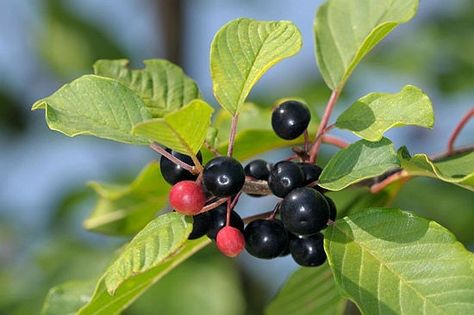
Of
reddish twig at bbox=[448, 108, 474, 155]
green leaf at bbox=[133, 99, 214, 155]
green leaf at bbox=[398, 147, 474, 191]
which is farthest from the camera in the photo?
reddish twig at bbox=[448, 108, 474, 155]

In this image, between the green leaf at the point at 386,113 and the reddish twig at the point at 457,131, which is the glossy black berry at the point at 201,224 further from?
the reddish twig at the point at 457,131

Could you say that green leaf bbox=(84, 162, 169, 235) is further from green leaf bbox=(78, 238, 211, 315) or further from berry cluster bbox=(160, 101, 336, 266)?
berry cluster bbox=(160, 101, 336, 266)

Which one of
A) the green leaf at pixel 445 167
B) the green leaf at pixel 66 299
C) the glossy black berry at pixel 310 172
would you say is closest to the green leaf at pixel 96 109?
the glossy black berry at pixel 310 172

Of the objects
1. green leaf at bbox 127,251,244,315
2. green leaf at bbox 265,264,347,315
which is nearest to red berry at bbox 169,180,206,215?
green leaf at bbox 265,264,347,315

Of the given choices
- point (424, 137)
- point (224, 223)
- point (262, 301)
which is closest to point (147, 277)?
point (224, 223)

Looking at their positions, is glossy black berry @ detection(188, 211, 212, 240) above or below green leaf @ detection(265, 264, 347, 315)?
above

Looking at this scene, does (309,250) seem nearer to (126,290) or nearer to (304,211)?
(304,211)
